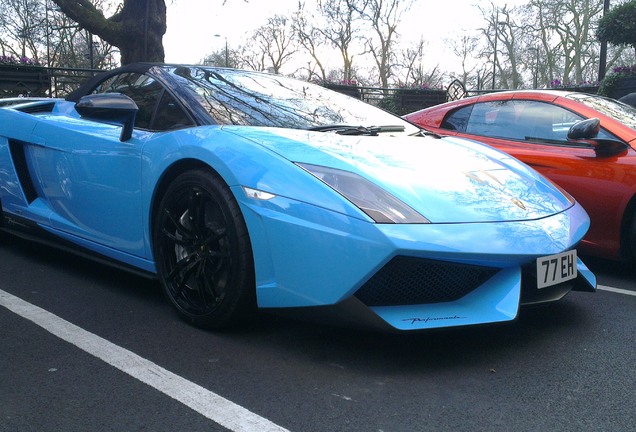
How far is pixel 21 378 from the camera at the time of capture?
2.44 metres

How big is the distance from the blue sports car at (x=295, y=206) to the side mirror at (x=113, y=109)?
1 centimetres

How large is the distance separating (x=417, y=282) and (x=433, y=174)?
57 centimetres

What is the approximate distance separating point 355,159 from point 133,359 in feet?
4.01

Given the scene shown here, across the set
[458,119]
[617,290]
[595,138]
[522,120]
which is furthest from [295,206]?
[458,119]

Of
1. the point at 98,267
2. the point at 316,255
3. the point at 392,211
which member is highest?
the point at 392,211

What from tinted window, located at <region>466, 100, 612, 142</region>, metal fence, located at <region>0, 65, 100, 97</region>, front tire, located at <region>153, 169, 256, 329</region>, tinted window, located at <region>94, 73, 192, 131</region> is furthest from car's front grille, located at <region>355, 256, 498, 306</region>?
metal fence, located at <region>0, 65, 100, 97</region>

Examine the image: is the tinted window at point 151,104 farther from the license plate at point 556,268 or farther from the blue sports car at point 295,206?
the license plate at point 556,268

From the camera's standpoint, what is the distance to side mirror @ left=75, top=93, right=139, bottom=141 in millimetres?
3230

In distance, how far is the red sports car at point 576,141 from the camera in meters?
4.02

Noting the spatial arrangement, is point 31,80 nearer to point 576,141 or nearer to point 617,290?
point 576,141

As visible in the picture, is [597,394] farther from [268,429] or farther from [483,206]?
[268,429]

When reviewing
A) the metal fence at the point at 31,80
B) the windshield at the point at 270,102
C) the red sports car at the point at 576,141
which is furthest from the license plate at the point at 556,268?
the metal fence at the point at 31,80

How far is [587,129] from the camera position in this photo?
13.3 feet

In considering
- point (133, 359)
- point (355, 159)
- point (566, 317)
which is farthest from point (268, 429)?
point (566, 317)
